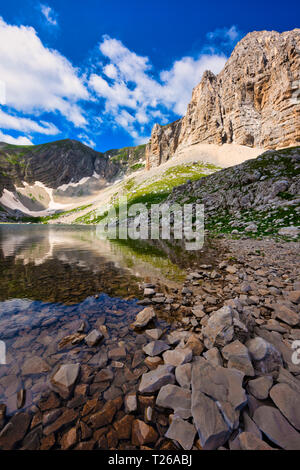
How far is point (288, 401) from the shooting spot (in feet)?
9.41

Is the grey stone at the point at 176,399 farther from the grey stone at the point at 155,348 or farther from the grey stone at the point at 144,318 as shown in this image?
the grey stone at the point at 144,318

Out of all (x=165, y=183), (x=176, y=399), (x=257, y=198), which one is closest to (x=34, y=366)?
(x=176, y=399)

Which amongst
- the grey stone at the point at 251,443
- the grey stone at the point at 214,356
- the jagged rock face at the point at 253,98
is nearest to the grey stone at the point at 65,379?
the grey stone at the point at 214,356

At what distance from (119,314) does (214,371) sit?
3673mm

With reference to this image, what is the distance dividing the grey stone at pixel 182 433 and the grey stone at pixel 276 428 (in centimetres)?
101

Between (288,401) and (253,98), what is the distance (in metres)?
191

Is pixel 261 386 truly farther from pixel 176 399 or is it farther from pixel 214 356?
pixel 176 399

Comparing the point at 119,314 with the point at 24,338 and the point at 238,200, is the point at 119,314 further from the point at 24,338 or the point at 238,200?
the point at 238,200

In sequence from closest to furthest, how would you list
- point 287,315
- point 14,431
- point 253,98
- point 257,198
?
point 14,431 < point 287,315 < point 257,198 < point 253,98

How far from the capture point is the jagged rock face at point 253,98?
113m

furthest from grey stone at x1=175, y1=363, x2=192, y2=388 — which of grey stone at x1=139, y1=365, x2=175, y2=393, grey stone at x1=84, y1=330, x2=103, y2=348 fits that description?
grey stone at x1=84, y1=330, x2=103, y2=348

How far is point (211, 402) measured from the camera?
112 inches
